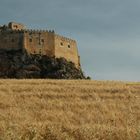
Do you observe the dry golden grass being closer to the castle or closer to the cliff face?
the cliff face

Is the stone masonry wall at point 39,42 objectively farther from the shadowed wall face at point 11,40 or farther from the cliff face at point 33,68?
the cliff face at point 33,68

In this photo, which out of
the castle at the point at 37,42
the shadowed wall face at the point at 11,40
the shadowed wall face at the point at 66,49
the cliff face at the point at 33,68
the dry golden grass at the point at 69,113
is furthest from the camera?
the shadowed wall face at the point at 66,49

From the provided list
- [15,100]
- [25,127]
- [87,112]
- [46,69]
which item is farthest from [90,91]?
[46,69]

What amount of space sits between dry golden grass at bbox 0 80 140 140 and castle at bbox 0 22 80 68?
51.9 m

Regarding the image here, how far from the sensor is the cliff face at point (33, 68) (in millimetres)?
74562

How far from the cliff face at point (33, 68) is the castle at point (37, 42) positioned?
3488 millimetres

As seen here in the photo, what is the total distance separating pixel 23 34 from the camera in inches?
3319

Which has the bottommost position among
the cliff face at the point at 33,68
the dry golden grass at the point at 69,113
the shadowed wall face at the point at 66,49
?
the dry golden grass at the point at 69,113

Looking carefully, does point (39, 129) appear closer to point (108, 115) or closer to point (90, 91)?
point (108, 115)

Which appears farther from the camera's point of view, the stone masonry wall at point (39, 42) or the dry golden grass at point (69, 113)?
the stone masonry wall at point (39, 42)

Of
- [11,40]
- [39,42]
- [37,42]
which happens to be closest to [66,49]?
[39,42]

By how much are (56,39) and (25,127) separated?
71432 millimetres

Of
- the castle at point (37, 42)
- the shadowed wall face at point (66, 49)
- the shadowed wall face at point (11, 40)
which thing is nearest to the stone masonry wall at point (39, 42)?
the castle at point (37, 42)

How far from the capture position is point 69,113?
64.6ft
